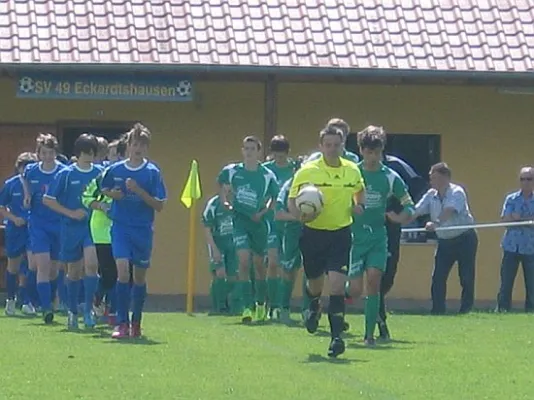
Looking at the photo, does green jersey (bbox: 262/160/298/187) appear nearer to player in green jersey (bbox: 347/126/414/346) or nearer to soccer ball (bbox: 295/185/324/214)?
player in green jersey (bbox: 347/126/414/346)

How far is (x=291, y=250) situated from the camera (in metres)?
16.3

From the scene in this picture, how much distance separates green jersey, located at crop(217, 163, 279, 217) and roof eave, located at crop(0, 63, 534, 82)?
400cm

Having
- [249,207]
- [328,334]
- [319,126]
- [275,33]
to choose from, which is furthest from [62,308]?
[319,126]

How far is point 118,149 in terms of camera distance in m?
16.1

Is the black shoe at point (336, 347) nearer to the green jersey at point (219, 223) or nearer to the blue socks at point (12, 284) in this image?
the green jersey at point (219, 223)

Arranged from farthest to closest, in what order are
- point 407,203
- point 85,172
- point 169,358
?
point 85,172 → point 407,203 → point 169,358

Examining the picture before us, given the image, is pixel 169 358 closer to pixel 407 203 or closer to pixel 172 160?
pixel 407 203

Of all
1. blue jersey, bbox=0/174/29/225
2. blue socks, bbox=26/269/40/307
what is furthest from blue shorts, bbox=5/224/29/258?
blue socks, bbox=26/269/40/307

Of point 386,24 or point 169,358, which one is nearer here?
point 169,358

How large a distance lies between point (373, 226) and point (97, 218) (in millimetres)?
3118

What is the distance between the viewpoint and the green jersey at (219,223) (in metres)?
19.0

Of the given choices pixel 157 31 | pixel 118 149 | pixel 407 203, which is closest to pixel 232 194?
pixel 118 149

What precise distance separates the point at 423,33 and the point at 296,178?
9637 mm

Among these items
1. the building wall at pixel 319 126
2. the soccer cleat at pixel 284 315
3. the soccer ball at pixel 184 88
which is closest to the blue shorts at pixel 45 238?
the soccer cleat at pixel 284 315
